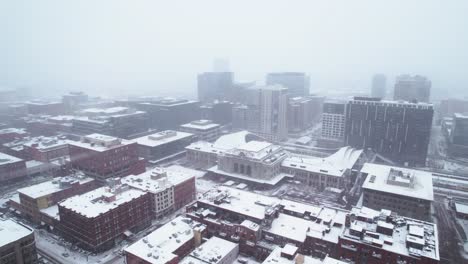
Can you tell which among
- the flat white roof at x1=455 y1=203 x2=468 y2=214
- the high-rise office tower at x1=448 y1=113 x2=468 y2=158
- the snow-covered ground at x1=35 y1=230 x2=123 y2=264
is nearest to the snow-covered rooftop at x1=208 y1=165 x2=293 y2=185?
the snow-covered ground at x1=35 y1=230 x2=123 y2=264

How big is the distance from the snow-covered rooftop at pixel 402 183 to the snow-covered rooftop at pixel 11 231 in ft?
346

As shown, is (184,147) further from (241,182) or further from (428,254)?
(428,254)

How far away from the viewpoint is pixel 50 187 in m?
108

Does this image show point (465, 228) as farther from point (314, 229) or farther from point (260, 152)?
point (260, 152)

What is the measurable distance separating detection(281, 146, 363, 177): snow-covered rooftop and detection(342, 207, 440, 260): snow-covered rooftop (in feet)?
163

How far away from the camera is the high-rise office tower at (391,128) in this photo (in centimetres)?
16300

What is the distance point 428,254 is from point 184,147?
458ft

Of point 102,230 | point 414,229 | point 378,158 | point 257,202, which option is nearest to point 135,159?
point 102,230

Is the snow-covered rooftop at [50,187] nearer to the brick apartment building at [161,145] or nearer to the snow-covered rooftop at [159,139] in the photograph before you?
the brick apartment building at [161,145]

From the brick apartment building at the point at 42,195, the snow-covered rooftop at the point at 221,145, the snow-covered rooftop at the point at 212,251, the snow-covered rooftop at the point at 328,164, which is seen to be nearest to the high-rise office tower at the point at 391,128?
the snow-covered rooftop at the point at 328,164

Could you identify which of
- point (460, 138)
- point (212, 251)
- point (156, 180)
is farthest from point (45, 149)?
point (460, 138)

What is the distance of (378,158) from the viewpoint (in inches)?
6880

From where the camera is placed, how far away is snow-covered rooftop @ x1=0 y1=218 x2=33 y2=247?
Result: 6965 cm

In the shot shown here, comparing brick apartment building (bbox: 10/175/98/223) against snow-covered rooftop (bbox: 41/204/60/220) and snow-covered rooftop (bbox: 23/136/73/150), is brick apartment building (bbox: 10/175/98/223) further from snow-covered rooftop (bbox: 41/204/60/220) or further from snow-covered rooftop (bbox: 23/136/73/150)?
snow-covered rooftop (bbox: 23/136/73/150)
